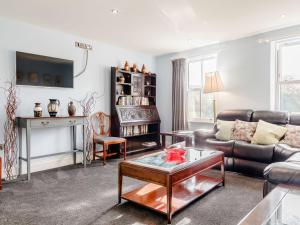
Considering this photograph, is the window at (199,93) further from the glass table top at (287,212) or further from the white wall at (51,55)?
the glass table top at (287,212)

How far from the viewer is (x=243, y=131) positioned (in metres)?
3.61

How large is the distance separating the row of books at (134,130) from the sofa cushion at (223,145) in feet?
6.00

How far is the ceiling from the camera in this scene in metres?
2.88

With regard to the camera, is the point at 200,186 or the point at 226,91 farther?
the point at 226,91

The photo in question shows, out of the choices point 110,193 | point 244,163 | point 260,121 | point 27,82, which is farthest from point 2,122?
point 260,121

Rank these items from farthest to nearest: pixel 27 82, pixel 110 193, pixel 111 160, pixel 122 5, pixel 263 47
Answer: pixel 111 160, pixel 263 47, pixel 27 82, pixel 122 5, pixel 110 193

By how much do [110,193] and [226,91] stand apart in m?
3.06

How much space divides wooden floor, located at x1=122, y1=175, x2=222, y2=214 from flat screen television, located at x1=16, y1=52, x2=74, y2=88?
2.37 meters

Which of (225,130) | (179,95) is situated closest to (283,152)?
(225,130)

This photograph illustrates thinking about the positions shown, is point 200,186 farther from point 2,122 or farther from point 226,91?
point 2,122

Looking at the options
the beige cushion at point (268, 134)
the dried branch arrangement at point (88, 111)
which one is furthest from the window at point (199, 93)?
the dried branch arrangement at point (88, 111)

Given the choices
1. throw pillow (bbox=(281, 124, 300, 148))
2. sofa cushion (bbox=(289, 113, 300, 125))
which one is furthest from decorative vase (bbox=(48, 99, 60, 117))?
sofa cushion (bbox=(289, 113, 300, 125))

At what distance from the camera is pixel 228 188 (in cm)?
282

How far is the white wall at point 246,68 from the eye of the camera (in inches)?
157
